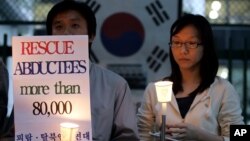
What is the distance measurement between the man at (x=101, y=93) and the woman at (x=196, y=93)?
33cm

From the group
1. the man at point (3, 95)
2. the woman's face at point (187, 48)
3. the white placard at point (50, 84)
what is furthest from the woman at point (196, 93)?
the man at point (3, 95)

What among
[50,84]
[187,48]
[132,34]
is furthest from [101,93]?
[132,34]

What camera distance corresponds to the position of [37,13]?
20.4 feet

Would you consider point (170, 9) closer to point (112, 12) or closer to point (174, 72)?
point (112, 12)

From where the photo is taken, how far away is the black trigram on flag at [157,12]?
5.98 m

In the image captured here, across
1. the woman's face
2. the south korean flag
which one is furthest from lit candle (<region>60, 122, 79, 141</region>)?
the south korean flag

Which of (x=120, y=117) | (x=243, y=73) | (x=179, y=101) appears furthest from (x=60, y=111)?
(x=243, y=73)

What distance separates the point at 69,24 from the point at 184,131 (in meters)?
0.76

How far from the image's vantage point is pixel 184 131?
3291 millimetres

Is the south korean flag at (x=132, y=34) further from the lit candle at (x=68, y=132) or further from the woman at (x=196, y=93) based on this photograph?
the lit candle at (x=68, y=132)

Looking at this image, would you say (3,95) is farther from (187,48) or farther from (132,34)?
(132,34)

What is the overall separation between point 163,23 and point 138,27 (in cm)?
23

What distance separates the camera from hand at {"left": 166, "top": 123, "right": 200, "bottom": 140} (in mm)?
3289

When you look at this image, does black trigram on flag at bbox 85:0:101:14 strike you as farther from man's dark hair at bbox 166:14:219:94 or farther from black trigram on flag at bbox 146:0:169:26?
man's dark hair at bbox 166:14:219:94
